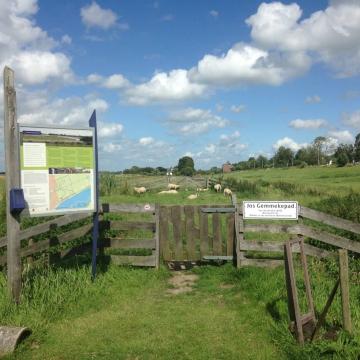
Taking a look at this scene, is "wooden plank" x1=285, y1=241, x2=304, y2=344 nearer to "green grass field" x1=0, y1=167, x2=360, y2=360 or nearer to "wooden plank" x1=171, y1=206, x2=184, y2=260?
"green grass field" x1=0, y1=167, x2=360, y2=360

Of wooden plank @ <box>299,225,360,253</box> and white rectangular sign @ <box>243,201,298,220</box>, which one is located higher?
white rectangular sign @ <box>243,201,298,220</box>

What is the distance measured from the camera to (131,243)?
905cm

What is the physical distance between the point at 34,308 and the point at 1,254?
2762 millimetres

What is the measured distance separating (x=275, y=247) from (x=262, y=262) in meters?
0.41

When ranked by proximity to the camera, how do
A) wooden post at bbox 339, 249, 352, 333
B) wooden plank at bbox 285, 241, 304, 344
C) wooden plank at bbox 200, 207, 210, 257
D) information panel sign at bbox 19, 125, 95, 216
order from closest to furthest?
wooden post at bbox 339, 249, 352, 333 → wooden plank at bbox 285, 241, 304, 344 → information panel sign at bbox 19, 125, 95, 216 → wooden plank at bbox 200, 207, 210, 257

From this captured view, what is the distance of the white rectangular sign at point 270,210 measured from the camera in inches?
340

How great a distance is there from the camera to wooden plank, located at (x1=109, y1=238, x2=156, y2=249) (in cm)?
902

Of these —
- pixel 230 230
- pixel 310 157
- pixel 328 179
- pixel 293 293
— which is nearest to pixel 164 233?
pixel 230 230

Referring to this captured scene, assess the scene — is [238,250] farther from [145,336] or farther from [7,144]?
[7,144]

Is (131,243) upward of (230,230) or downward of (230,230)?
downward

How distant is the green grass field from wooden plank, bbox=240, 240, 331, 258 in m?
0.19

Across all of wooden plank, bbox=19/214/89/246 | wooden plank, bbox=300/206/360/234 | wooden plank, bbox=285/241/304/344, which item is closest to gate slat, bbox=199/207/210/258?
wooden plank, bbox=300/206/360/234

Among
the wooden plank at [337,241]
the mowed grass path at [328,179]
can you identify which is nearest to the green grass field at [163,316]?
the wooden plank at [337,241]

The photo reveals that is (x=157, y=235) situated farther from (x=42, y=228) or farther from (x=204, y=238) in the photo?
(x=42, y=228)
